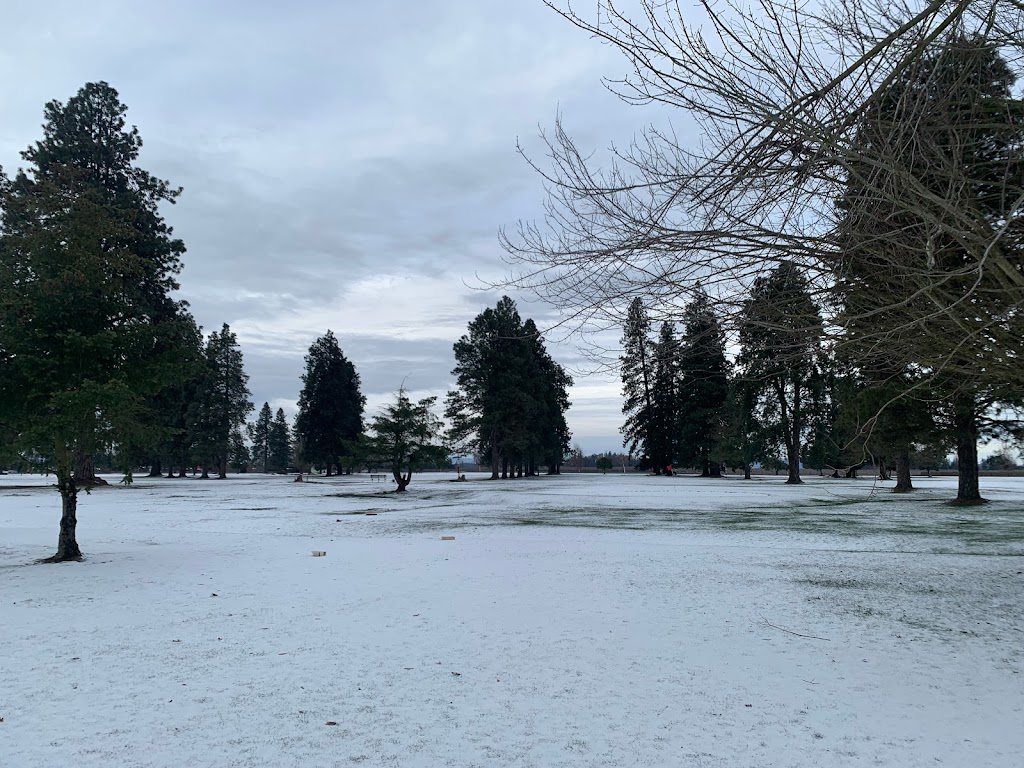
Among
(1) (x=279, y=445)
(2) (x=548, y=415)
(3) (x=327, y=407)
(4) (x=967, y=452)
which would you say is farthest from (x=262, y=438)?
(4) (x=967, y=452)

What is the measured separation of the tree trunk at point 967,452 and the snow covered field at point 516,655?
1089cm

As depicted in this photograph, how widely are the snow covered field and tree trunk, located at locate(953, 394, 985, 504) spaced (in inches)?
429

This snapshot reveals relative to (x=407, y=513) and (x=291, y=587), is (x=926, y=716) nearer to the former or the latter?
(x=291, y=587)

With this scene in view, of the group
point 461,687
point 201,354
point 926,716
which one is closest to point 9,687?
point 461,687

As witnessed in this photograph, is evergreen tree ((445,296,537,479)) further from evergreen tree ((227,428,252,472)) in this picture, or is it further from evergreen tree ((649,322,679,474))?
evergreen tree ((227,428,252,472))

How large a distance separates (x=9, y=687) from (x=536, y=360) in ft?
182

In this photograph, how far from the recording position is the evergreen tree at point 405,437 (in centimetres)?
3328

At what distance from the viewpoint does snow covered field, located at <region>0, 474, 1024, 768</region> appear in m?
4.12

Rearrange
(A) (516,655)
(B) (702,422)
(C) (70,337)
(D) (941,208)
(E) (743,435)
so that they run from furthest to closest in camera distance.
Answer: (B) (702,422) → (E) (743,435) → (C) (70,337) → (A) (516,655) → (D) (941,208)

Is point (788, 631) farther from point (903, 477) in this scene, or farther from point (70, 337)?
point (903, 477)

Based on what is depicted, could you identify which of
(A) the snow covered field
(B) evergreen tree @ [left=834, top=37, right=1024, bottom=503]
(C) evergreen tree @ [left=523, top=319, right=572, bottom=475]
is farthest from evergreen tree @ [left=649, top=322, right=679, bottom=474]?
(B) evergreen tree @ [left=834, top=37, right=1024, bottom=503]

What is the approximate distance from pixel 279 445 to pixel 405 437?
7004 centimetres

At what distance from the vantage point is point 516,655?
19.3ft

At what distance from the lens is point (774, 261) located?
512cm
